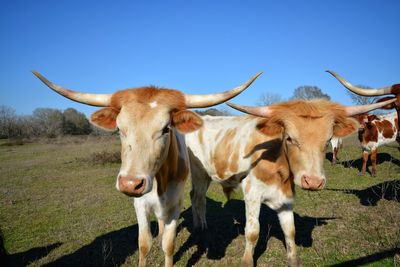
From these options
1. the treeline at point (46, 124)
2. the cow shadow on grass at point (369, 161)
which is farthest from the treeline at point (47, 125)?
the cow shadow on grass at point (369, 161)

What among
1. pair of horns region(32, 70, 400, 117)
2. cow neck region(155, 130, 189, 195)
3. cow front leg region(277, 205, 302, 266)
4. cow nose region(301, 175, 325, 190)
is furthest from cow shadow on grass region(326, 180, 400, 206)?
cow neck region(155, 130, 189, 195)

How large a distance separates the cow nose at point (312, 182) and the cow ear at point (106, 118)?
225cm

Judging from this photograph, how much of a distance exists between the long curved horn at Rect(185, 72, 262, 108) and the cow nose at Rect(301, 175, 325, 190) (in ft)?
4.17

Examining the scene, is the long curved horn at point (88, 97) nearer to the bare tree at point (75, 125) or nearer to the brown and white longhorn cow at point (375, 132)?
the brown and white longhorn cow at point (375, 132)

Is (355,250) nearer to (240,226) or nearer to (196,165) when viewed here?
(240,226)

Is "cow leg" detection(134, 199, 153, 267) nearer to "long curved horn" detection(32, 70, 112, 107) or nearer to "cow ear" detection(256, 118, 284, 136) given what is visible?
"long curved horn" detection(32, 70, 112, 107)

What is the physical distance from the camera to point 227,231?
5844 mm

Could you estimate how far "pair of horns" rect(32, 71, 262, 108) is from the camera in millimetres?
3061

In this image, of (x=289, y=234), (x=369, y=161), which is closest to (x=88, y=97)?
(x=289, y=234)

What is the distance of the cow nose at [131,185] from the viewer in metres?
2.46

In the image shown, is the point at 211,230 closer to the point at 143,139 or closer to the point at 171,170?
the point at 171,170

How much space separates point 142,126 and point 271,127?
1.86 metres

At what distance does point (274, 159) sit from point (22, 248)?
5.08 m

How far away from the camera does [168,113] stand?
302cm
